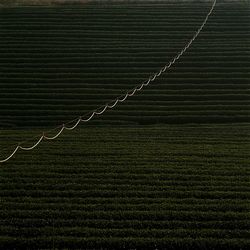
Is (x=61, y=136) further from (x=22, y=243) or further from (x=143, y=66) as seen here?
(x=143, y=66)

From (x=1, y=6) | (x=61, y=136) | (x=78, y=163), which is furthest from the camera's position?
(x=1, y=6)

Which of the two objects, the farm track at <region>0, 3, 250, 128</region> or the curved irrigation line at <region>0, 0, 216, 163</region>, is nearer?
the curved irrigation line at <region>0, 0, 216, 163</region>

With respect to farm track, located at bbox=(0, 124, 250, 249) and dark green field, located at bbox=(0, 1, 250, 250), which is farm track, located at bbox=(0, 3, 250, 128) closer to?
dark green field, located at bbox=(0, 1, 250, 250)

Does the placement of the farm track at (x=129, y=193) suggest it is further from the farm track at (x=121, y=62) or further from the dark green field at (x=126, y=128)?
the farm track at (x=121, y=62)

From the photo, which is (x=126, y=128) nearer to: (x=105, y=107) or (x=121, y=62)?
(x=105, y=107)

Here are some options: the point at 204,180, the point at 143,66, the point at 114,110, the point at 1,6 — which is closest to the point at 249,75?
the point at 143,66

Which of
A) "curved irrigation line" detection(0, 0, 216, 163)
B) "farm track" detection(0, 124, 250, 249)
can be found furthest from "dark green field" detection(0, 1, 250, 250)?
"curved irrigation line" detection(0, 0, 216, 163)

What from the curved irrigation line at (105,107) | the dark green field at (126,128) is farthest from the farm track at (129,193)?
the curved irrigation line at (105,107)
